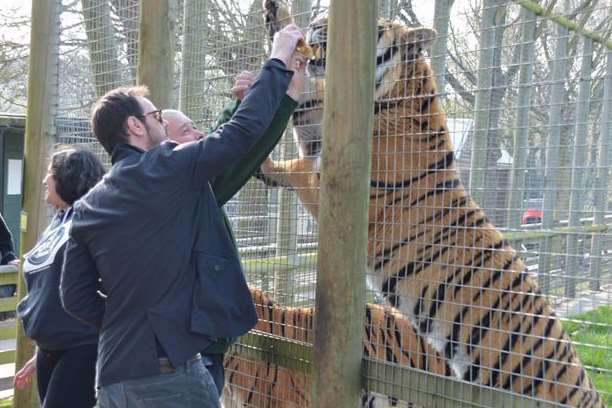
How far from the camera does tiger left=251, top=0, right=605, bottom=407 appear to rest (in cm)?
279

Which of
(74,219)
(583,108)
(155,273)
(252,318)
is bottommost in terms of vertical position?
(252,318)

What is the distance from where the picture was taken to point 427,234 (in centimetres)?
290

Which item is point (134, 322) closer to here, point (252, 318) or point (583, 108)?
point (252, 318)

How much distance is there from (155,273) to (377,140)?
1241mm

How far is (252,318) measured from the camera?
2.15 m

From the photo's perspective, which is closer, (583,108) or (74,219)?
(74,219)

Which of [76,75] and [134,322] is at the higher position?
[76,75]

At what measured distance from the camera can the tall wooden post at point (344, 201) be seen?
224 centimetres

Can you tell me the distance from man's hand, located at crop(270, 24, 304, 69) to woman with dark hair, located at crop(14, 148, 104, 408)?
1185 mm

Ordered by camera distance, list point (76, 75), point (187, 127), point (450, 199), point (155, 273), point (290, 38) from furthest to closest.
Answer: point (76, 75) → point (450, 199) → point (187, 127) → point (290, 38) → point (155, 273)

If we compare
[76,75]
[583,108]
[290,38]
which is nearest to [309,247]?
[290,38]

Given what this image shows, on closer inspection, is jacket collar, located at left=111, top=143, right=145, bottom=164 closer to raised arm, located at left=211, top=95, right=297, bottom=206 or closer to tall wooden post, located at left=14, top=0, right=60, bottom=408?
raised arm, located at left=211, top=95, right=297, bottom=206

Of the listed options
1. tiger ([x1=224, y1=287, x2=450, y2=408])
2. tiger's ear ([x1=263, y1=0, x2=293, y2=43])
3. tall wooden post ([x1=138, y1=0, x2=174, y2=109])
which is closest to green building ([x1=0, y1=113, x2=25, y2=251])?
tall wooden post ([x1=138, y1=0, x2=174, y2=109])

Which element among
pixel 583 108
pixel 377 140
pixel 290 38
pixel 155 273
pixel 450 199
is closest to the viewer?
pixel 155 273
